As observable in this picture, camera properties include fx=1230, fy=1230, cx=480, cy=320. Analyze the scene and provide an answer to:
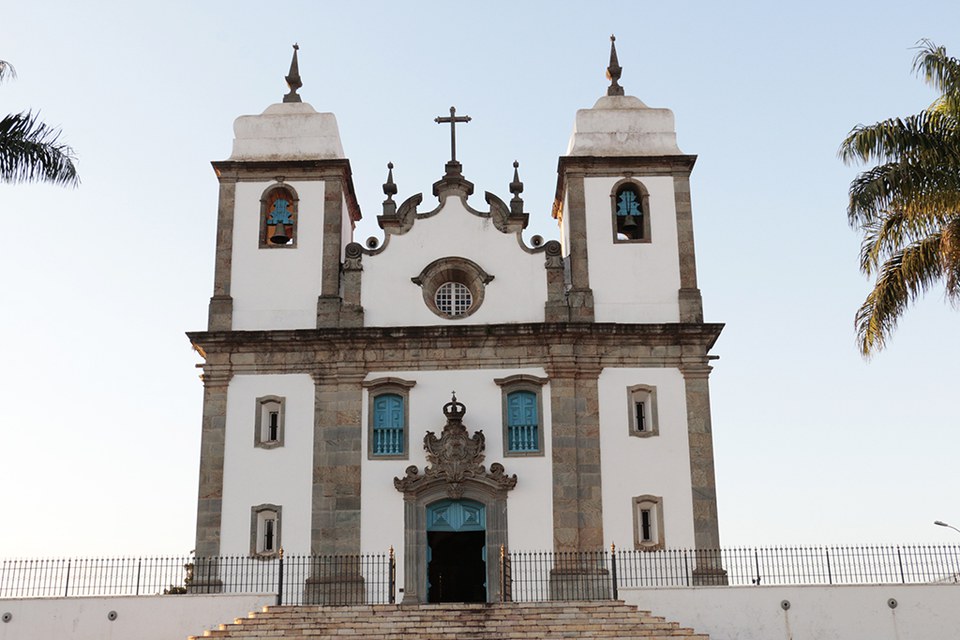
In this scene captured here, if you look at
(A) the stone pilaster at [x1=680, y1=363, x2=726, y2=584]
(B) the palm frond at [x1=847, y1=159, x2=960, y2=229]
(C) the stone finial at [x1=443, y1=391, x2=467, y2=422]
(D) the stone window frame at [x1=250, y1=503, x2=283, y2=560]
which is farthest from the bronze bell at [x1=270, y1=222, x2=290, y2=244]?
(B) the palm frond at [x1=847, y1=159, x2=960, y2=229]

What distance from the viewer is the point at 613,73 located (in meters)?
28.4

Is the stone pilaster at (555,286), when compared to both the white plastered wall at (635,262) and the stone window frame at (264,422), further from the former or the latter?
the stone window frame at (264,422)

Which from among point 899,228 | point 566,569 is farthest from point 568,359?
point 899,228

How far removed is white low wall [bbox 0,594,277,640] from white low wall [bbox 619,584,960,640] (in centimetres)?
719

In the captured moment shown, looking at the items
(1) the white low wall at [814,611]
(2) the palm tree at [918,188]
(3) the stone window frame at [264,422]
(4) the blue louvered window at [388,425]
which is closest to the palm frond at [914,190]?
(2) the palm tree at [918,188]

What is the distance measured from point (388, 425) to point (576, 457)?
3.81 m

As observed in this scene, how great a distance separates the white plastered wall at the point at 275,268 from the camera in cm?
2570

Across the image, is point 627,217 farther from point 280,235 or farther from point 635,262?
point 280,235

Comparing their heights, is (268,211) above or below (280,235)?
above

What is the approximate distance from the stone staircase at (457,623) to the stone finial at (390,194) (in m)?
9.28

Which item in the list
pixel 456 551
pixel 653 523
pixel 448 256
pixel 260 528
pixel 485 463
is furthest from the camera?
pixel 456 551

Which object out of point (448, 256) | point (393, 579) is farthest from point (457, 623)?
point (448, 256)

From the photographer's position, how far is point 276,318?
25703 mm

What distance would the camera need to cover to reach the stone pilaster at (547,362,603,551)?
23781 mm
